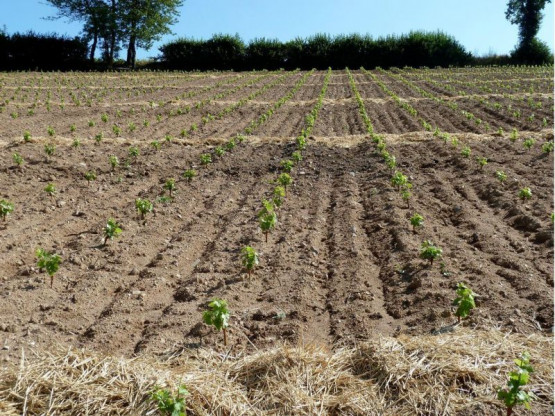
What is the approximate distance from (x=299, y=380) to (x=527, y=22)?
200ft

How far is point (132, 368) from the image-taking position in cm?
396

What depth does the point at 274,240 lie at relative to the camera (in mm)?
7047

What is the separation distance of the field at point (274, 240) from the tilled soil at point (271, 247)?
0.08ft

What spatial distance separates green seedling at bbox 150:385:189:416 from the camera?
331 centimetres

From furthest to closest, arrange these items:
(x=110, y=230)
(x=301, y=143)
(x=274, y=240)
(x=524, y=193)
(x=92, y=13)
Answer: (x=92, y=13) < (x=301, y=143) < (x=524, y=193) < (x=274, y=240) < (x=110, y=230)

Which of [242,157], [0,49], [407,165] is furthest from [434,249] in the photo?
[0,49]

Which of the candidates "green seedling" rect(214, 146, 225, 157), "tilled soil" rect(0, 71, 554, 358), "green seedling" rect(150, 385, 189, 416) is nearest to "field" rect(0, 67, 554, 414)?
"tilled soil" rect(0, 71, 554, 358)

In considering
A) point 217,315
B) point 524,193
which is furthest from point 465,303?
point 524,193

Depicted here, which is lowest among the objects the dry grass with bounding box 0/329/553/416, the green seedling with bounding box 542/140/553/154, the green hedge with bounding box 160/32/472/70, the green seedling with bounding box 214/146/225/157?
the dry grass with bounding box 0/329/553/416

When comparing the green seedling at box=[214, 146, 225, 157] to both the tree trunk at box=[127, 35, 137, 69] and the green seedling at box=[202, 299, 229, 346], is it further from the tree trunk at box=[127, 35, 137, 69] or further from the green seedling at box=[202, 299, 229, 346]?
the tree trunk at box=[127, 35, 137, 69]

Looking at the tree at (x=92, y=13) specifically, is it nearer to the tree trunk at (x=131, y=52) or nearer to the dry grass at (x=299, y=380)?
the tree trunk at (x=131, y=52)

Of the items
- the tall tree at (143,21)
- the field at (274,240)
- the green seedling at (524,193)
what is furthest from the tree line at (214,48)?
the green seedling at (524,193)

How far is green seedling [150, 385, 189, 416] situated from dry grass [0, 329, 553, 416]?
5.7 inches

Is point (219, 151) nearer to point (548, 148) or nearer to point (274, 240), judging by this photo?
point (274, 240)
